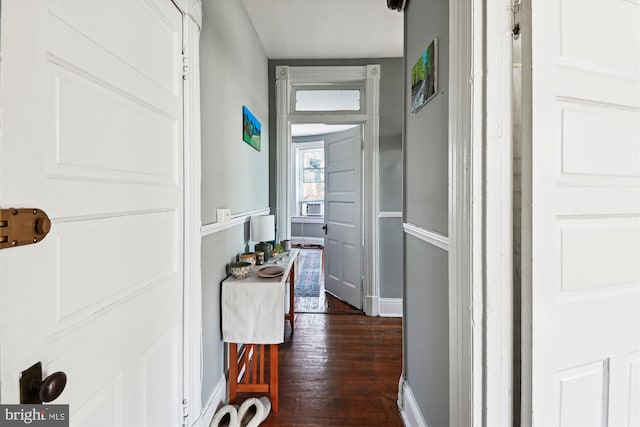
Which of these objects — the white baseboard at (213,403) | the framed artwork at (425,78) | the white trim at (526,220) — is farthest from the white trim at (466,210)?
the white baseboard at (213,403)

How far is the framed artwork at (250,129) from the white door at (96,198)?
1.06 metres

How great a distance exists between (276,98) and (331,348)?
103 inches

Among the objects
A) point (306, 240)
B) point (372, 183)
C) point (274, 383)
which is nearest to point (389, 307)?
point (372, 183)

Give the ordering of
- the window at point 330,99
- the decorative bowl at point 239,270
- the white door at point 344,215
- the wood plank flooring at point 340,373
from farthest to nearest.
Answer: the window at point 330,99, the white door at point 344,215, the decorative bowl at point 239,270, the wood plank flooring at point 340,373

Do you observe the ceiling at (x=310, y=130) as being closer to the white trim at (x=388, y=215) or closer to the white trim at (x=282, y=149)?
the white trim at (x=282, y=149)

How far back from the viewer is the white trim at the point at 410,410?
146 cm

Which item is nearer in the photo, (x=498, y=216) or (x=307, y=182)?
(x=498, y=216)

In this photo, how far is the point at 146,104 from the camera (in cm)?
103

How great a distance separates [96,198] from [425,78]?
1.35m

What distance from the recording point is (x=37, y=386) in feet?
1.95

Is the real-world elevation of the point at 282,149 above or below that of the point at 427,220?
above

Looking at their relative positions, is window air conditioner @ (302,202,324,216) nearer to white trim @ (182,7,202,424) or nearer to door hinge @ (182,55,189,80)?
white trim @ (182,7,202,424)
